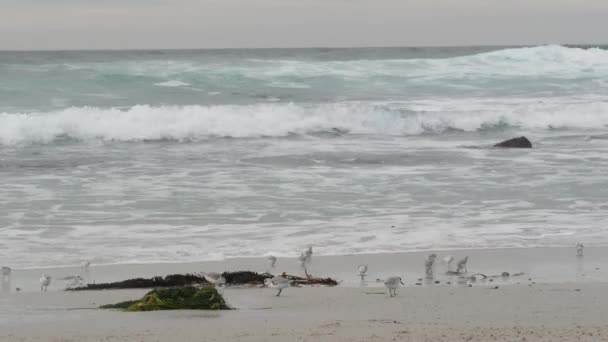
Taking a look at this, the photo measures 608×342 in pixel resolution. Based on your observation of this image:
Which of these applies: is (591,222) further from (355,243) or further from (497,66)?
(497,66)

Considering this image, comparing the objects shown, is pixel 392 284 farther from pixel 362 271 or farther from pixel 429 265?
pixel 429 265

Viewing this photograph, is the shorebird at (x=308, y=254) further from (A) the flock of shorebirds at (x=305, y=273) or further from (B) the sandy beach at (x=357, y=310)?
(B) the sandy beach at (x=357, y=310)

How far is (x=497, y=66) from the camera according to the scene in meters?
51.2

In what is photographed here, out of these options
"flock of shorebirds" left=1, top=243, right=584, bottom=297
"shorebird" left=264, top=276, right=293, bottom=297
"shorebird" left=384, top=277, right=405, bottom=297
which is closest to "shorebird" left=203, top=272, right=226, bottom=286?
"flock of shorebirds" left=1, top=243, right=584, bottom=297

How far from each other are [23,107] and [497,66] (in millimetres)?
25718

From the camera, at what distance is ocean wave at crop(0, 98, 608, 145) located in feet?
91.1

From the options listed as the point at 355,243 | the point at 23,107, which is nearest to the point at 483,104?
the point at 23,107

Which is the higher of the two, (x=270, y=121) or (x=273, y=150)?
(x=270, y=121)

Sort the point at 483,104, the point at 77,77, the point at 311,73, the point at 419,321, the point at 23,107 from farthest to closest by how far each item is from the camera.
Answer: the point at 311,73
the point at 77,77
the point at 483,104
the point at 23,107
the point at 419,321

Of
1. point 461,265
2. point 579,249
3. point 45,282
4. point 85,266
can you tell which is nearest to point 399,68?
point 579,249

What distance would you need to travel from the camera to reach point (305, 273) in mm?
9984

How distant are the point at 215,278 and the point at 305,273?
1075mm

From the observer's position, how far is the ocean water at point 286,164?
12352 mm

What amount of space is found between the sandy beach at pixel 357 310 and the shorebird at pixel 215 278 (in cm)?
15
